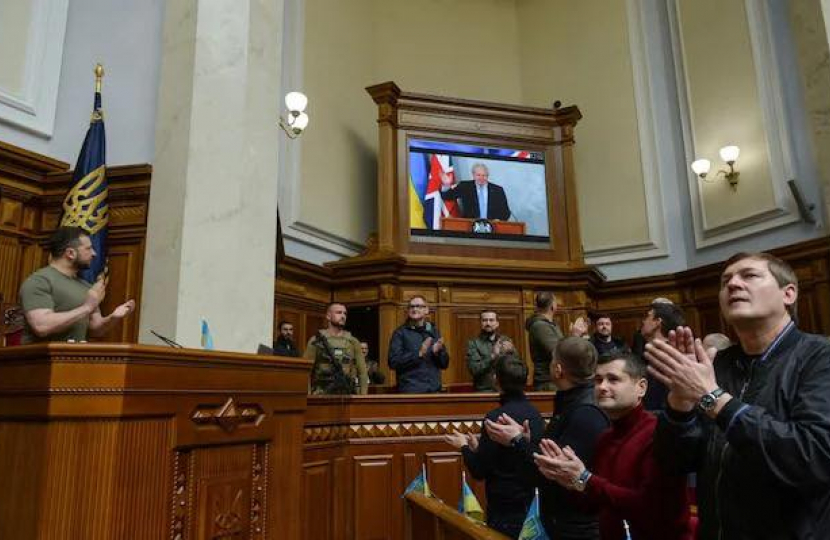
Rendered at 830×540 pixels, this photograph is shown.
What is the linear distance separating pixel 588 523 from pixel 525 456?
0.30 metres

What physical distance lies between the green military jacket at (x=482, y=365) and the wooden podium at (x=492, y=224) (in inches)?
106

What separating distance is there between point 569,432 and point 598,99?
773cm

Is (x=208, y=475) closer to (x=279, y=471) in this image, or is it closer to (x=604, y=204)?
(x=279, y=471)

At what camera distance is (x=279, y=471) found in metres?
1.96

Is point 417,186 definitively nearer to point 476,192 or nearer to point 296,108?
point 476,192

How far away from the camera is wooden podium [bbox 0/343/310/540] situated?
4.67ft

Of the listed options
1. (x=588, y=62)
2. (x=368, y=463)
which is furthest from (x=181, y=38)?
(x=588, y=62)

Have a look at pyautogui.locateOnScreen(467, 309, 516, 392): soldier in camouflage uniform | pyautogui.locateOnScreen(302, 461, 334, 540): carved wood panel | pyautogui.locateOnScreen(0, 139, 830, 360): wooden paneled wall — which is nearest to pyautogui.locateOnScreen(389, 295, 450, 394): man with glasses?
pyautogui.locateOnScreen(467, 309, 516, 392): soldier in camouflage uniform

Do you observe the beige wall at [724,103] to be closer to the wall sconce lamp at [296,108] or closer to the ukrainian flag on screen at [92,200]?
the wall sconce lamp at [296,108]

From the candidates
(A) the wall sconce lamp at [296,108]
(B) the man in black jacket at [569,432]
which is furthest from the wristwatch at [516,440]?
(A) the wall sconce lamp at [296,108]

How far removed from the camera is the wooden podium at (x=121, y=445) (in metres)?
1.42

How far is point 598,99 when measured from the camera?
9039mm

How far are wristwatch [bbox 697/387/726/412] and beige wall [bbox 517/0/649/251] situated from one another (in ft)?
24.3

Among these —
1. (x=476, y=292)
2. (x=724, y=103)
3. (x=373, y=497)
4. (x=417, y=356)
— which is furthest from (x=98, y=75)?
(x=724, y=103)
